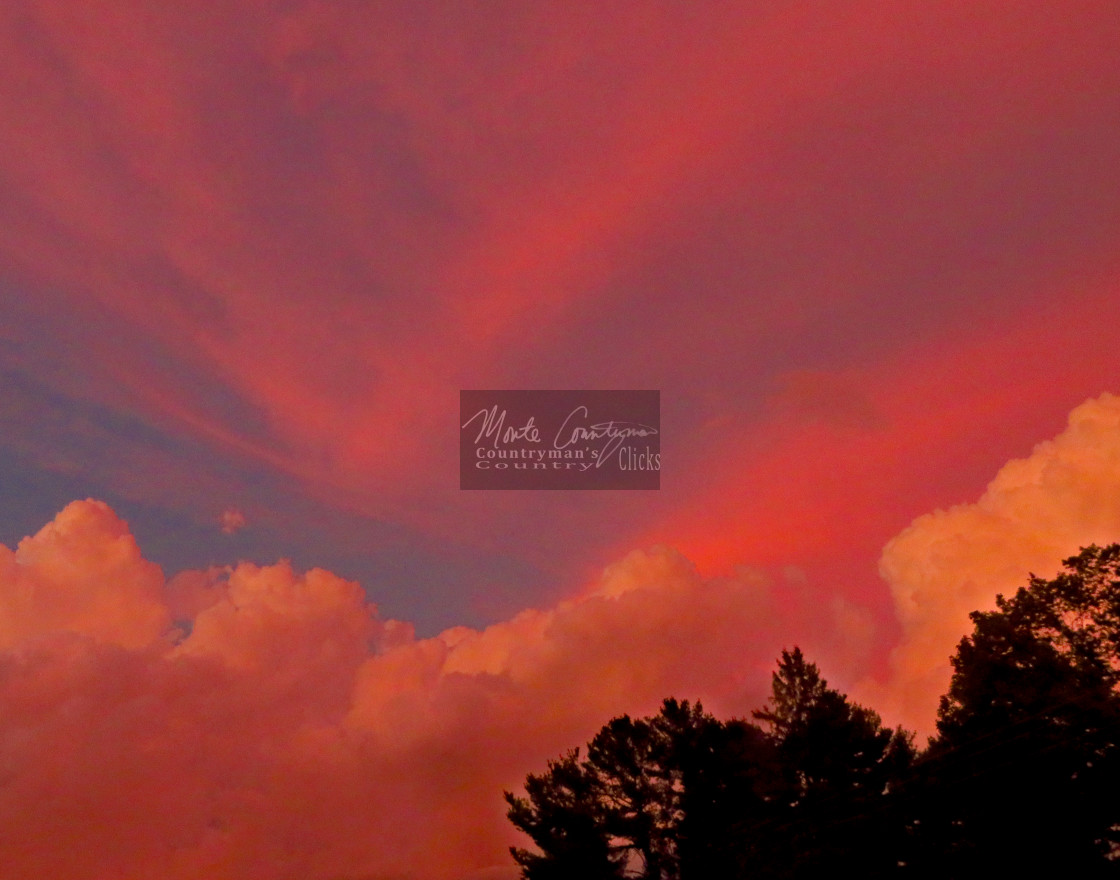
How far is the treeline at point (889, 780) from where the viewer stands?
1258 inches

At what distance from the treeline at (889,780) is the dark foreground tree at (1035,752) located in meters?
0.07

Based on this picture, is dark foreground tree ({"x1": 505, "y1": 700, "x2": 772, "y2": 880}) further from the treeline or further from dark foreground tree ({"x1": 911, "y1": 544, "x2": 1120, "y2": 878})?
dark foreground tree ({"x1": 911, "y1": 544, "x2": 1120, "y2": 878})

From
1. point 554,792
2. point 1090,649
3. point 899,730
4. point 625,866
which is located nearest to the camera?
point 1090,649

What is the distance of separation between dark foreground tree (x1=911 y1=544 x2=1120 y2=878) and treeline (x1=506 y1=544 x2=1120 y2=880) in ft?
0.23

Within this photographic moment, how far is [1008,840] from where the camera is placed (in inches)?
1259

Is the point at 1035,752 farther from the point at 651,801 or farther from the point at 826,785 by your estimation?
Answer: the point at 651,801

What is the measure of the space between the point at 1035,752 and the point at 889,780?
6679mm

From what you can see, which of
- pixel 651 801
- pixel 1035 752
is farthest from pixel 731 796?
pixel 1035 752

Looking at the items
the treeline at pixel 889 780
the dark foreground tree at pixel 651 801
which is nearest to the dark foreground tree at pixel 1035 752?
the treeline at pixel 889 780

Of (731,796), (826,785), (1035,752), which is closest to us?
(1035,752)

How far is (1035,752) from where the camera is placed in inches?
1264

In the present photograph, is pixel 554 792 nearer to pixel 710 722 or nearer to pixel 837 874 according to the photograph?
pixel 710 722

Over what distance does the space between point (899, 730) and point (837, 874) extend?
9046mm

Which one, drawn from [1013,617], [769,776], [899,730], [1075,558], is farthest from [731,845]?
[1075,558]
